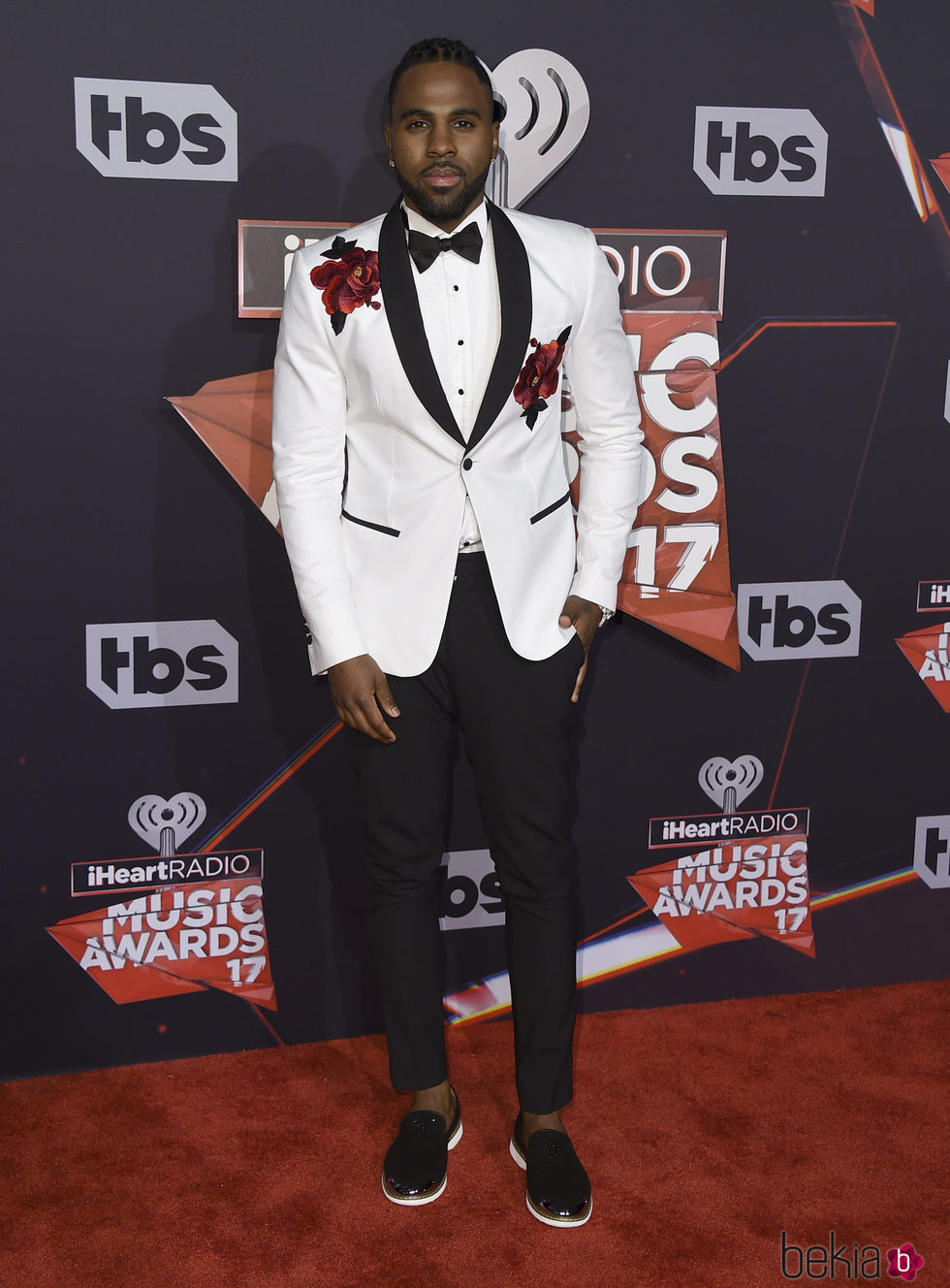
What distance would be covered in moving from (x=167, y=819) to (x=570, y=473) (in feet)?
3.45

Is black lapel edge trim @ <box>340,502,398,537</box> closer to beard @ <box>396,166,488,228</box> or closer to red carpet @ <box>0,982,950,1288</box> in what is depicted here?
beard @ <box>396,166,488,228</box>

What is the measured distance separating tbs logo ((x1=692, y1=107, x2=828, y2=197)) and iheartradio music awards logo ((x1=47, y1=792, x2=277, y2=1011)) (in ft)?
5.30

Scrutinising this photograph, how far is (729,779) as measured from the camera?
2.57m

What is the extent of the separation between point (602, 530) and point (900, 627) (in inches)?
38.3

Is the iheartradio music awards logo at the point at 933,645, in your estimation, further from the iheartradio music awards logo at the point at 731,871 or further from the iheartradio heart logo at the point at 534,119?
the iheartradio heart logo at the point at 534,119

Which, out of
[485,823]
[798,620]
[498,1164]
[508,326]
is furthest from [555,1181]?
[508,326]

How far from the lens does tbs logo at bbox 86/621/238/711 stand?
7.38 feet

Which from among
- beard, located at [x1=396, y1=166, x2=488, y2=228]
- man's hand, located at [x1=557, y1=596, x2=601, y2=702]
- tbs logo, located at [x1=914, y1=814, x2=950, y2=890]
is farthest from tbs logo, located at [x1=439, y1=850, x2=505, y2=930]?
beard, located at [x1=396, y1=166, x2=488, y2=228]

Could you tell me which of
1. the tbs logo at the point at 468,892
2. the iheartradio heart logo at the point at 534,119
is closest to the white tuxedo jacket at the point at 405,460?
the iheartradio heart logo at the point at 534,119

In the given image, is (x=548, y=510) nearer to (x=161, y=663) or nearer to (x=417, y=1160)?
(x=161, y=663)

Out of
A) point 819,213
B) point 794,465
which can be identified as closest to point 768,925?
point 794,465

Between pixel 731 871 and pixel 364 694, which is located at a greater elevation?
pixel 364 694

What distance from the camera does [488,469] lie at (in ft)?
6.06

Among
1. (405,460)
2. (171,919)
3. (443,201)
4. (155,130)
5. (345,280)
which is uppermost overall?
(155,130)
